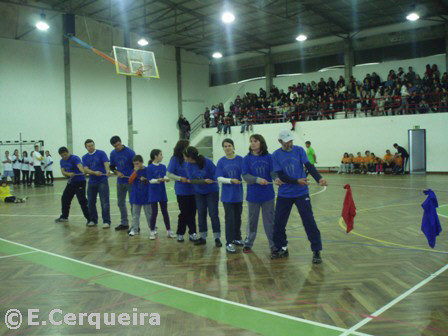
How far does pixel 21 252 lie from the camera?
6352mm

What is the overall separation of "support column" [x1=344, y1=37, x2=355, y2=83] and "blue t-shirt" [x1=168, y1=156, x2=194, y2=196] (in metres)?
21.7

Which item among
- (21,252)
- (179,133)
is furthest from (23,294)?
(179,133)

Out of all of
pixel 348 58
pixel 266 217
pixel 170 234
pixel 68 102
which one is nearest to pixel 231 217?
pixel 266 217

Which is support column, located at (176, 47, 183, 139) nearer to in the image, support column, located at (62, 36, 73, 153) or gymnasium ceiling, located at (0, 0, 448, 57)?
gymnasium ceiling, located at (0, 0, 448, 57)

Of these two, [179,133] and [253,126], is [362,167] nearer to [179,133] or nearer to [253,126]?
[253,126]

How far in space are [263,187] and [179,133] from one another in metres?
25.9

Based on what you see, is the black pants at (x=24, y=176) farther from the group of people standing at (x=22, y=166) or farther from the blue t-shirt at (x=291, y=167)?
the blue t-shirt at (x=291, y=167)

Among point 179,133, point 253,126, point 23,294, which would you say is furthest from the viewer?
point 179,133

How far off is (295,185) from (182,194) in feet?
7.03

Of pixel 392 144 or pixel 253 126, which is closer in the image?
pixel 392 144

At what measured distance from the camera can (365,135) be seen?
2262 centimetres

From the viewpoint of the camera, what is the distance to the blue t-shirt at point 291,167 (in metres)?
5.41

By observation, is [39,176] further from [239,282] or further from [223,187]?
[239,282]

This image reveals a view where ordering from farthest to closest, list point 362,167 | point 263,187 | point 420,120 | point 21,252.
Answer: point 362,167 < point 420,120 < point 21,252 < point 263,187
